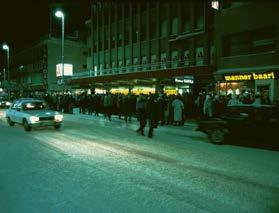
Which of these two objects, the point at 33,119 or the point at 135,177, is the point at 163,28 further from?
the point at 135,177

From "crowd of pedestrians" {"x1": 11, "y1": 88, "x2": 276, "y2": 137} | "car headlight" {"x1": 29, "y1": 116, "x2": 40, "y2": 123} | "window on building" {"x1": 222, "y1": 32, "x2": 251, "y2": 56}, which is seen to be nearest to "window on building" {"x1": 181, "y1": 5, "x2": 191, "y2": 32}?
"window on building" {"x1": 222, "y1": 32, "x2": 251, "y2": 56}

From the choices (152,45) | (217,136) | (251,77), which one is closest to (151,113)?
(217,136)

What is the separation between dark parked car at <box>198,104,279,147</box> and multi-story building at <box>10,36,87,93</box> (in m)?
50.5

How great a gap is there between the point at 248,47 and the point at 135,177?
20998 mm

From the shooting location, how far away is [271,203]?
6363 mm

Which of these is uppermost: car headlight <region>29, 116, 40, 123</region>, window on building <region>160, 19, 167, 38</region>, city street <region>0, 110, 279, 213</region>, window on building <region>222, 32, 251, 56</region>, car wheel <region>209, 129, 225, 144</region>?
window on building <region>160, 19, 167, 38</region>

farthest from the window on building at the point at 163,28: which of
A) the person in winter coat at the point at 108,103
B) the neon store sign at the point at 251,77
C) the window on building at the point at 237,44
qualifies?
the person in winter coat at the point at 108,103

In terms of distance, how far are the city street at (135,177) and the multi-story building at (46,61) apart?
51.5 m

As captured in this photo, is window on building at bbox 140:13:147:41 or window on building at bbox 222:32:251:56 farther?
window on building at bbox 140:13:147:41

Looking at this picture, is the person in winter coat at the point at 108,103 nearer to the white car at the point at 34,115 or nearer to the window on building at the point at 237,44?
the white car at the point at 34,115

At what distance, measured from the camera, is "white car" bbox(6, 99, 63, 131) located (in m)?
18.1

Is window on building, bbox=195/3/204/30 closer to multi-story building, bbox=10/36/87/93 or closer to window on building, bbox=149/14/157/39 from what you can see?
window on building, bbox=149/14/157/39

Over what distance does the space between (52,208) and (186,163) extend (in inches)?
189

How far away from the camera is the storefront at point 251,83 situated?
2447 cm
